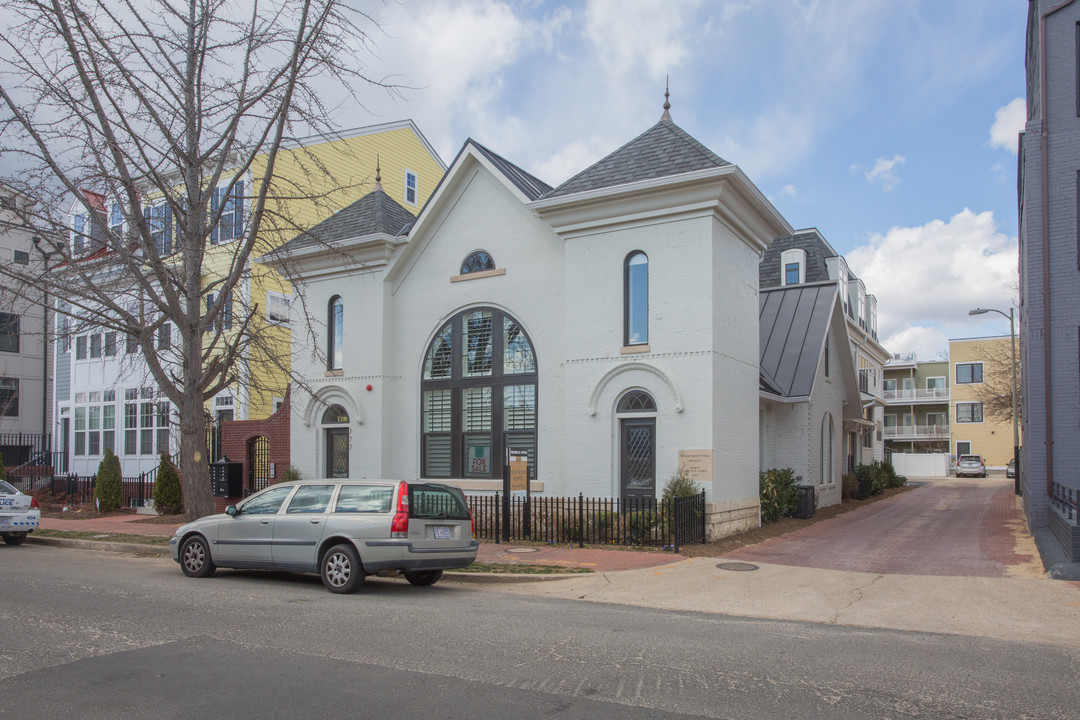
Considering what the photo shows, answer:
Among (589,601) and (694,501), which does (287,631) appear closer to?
(589,601)

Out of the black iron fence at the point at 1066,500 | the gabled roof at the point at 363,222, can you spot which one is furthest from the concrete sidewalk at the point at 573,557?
the gabled roof at the point at 363,222

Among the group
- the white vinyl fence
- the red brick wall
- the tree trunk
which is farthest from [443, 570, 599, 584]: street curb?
the white vinyl fence

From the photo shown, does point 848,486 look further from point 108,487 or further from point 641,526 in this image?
point 108,487

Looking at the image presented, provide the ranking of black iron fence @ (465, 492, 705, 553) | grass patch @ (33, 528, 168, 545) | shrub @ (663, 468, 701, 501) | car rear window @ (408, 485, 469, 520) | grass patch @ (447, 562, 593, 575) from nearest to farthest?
car rear window @ (408, 485, 469, 520)
grass patch @ (447, 562, 593, 575)
black iron fence @ (465, 492, 705, 553)
shrub @ (663, 468, 701, 501)
grass patch @ (33, 528, 168, 545)

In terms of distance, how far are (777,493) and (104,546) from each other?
15.0 meters

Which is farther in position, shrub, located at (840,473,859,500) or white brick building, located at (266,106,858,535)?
shrub, located at (840,473,859,500)

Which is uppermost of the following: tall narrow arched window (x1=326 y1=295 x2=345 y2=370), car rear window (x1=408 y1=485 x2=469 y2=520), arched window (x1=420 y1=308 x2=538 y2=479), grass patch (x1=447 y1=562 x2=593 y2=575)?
tall narrow arched window (x1=326 y1=295 x2=345 y2=370)

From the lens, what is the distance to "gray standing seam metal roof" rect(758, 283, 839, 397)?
877 inches

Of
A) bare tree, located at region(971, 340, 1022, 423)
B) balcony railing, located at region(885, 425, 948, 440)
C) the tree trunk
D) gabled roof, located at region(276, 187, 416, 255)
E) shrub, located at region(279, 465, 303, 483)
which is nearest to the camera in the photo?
the tree trunk

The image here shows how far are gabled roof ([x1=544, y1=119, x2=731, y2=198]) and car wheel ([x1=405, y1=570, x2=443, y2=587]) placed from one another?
8883 mm

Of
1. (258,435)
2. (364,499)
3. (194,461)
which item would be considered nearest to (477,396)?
(194,461)

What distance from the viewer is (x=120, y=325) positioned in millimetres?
15359

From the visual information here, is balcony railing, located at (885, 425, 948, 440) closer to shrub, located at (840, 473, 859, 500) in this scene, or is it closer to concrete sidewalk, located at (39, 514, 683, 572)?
shrub, located at (840, 473, 859, 500)

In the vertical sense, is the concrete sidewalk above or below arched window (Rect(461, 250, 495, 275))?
below
